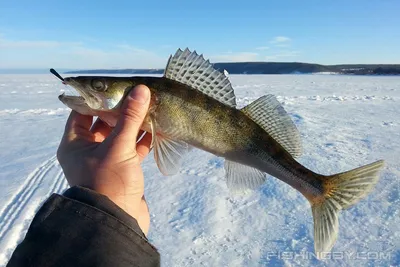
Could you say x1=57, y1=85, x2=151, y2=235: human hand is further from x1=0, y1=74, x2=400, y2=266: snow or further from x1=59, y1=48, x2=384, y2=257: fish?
x1=0, y1=74, x2=400, y2=266: snow

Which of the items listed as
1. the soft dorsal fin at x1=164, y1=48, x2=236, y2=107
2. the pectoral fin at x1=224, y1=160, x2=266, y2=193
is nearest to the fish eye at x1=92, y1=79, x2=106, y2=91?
the soft dorsal fin at x1=164, y1=48, x2=236, y2=107

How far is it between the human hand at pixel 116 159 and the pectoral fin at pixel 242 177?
73 centimetres

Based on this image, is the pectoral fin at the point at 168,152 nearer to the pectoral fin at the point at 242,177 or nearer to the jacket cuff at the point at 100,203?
the pectoral fin at the point at 242,177

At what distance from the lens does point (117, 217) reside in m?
1.87

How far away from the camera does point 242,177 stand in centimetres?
276

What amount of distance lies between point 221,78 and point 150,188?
3.28 meters

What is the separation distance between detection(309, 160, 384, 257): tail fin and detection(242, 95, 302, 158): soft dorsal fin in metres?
0.35

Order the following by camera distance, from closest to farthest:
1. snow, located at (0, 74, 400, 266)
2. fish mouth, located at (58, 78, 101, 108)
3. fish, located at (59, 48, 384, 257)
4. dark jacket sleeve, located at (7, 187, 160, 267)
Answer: dark jacket sleeve, located at (7, 187, 160, 267) → fish, located at (59, 48, 384, 257) → fish mouth, located at (58, 78, 101, 108) → snow, located at (0, 74, 400, 266)

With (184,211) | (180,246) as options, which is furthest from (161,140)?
(184,211)

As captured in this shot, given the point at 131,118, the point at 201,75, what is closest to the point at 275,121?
the point at 201,75

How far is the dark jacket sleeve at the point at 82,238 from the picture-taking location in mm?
1655

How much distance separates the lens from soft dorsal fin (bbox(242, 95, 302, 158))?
2557mm

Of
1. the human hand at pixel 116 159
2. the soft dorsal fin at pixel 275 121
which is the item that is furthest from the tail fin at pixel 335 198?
the human hand at pixel 116 159

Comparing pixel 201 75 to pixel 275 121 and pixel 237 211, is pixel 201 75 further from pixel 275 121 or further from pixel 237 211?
pixel 237 211
